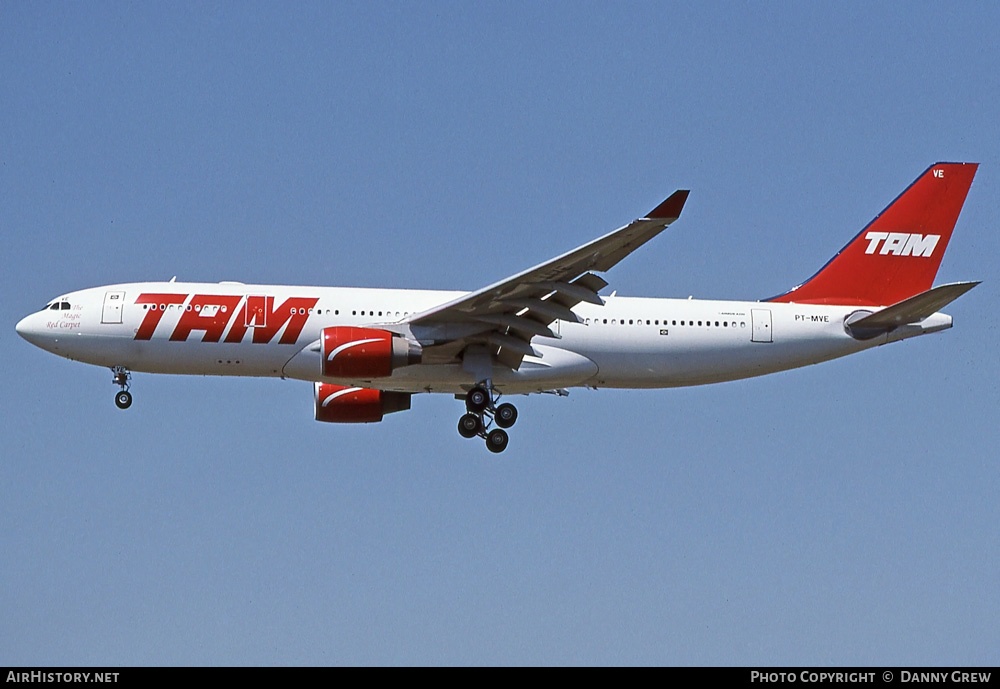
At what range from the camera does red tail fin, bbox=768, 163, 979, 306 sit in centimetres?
3812

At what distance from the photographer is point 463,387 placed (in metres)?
35.4

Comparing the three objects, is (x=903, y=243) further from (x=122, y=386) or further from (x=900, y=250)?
(x=122, y=386)

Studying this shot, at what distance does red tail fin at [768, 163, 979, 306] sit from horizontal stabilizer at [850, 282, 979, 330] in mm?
1703

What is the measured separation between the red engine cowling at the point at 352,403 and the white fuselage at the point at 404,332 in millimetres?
2054

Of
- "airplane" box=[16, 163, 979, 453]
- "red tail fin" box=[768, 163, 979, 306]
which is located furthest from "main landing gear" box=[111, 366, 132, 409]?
"red tail fin" box=[768, 163, 979, 306]

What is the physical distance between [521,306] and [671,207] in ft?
20.2

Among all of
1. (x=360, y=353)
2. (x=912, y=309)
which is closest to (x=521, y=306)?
(x=360, y=353)

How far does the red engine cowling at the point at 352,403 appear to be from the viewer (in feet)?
122

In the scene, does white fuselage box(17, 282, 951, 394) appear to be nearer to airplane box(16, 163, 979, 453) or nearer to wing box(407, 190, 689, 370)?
airplane box(16, 163, 979, 453)

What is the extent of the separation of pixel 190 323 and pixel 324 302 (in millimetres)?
3410
